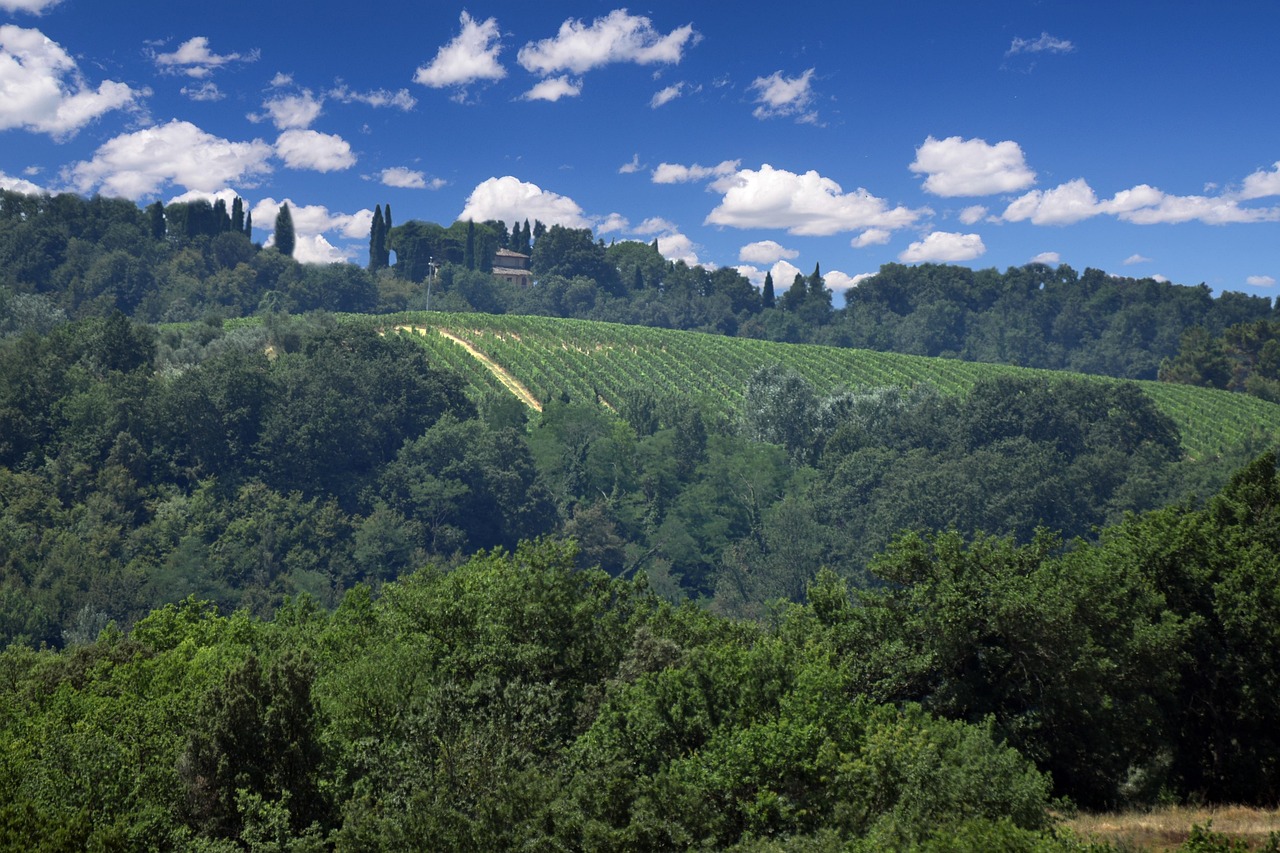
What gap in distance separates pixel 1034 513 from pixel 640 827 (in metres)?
60.6

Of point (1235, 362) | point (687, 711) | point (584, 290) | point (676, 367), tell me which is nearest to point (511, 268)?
point (584, 290)

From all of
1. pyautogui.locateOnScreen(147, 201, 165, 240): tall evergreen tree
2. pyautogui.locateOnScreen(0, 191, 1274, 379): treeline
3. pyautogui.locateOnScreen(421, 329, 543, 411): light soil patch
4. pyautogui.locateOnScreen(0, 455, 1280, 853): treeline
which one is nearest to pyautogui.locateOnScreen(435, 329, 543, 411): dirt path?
pyautogui.locateOnScreen(421, 329, 543, 411): light soil patch

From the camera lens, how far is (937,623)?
19797 mm

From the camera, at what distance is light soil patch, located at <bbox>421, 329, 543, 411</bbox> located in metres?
88.5

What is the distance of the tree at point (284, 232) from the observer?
509 feet

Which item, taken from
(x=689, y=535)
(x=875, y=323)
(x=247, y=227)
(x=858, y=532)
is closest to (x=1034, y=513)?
(x=858, y=532)

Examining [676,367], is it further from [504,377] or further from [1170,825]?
[1170,825]

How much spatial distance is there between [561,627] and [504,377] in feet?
239

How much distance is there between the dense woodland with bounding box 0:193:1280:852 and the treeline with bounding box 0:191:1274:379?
63.8 m

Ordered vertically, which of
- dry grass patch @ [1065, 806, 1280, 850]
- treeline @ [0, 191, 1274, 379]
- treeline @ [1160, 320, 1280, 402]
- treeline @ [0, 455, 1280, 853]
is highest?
treeline @ [0, 191, 1274, 379]

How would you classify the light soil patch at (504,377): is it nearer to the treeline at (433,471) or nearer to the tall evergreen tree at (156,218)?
the treeline at (433,471)

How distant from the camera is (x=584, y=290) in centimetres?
16462

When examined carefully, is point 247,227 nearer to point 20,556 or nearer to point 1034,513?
point 20,556

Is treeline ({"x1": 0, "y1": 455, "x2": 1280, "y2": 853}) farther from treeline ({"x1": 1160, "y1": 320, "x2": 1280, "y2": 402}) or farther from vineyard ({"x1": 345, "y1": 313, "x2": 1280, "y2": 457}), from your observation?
treeline ({"x1": 1160, "y1": 320, "x2": 1280, "y2": 402})
